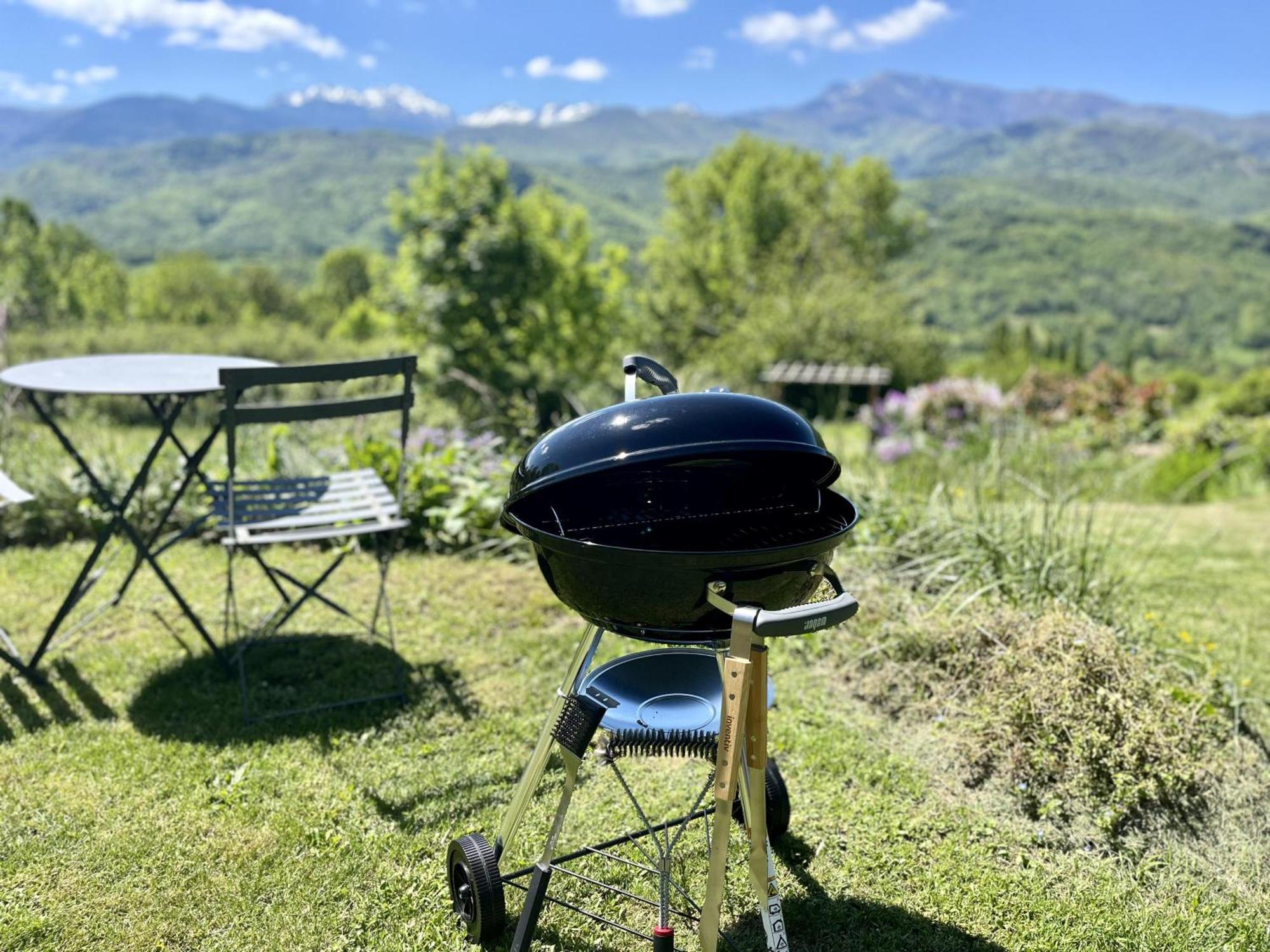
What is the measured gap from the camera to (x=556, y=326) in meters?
22.2

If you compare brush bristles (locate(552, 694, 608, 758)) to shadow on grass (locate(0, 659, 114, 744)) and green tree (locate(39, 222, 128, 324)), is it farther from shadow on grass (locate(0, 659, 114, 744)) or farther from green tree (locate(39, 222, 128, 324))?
green tree (locate(39, 222, 128, 324))

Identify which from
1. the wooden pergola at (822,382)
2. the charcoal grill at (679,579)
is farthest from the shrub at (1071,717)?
the wooden pergola at (822,382)

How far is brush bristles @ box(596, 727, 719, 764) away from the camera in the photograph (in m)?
1.74

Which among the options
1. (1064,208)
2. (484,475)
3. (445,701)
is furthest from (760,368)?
(1064,208)

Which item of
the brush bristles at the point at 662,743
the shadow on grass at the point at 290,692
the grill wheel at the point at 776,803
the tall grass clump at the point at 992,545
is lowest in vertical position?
the shadow on grass at the point at 290,692

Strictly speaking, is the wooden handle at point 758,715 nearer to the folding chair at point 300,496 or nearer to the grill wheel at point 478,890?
the grill wheel at point 478,890

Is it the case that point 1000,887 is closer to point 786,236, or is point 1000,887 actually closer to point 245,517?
point 245,517

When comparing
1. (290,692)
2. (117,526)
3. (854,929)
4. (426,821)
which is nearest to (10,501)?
(117,526)

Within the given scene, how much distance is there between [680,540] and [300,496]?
2.24m

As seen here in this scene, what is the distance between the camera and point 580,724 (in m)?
1.76

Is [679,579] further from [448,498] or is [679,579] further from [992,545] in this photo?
[448,498]

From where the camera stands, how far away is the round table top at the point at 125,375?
115 inches

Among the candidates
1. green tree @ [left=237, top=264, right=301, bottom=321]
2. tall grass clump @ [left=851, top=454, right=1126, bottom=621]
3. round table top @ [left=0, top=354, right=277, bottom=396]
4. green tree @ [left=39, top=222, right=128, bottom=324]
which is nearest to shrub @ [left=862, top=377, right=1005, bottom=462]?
tall grass clump @ [left=851, top=454, right=1126, bottom=621]

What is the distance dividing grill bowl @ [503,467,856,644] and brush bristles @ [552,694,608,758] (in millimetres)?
172
